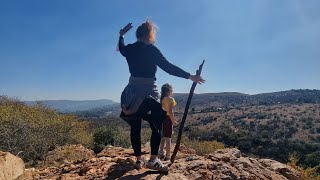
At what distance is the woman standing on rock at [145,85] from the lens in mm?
5734

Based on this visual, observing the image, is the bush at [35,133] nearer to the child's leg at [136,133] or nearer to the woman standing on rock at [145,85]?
the child's leg at [136,133]

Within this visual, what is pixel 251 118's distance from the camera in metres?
59.5

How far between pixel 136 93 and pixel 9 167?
275cm

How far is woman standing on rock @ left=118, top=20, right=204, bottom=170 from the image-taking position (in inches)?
226

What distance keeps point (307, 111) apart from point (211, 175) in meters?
59.9

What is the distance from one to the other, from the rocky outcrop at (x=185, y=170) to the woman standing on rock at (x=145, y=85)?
1.24 ft

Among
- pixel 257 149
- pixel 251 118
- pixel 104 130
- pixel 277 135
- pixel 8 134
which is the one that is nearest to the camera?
pixel 8 134

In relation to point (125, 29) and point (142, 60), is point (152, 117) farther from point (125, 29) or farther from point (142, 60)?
point (125, 29)

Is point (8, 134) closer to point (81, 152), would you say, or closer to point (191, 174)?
point (81, 152)

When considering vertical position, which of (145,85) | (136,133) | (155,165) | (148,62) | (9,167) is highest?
(148,62)

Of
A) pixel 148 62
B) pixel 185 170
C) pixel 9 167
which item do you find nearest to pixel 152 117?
pixel 148 62

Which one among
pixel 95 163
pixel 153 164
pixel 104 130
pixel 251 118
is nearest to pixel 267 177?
pixel 153 164

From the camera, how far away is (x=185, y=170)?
20.3 ft

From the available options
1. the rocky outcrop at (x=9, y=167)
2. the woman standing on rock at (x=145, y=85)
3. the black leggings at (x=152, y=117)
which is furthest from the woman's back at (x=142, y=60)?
the rocky outcrop at (x=9, y=167)
